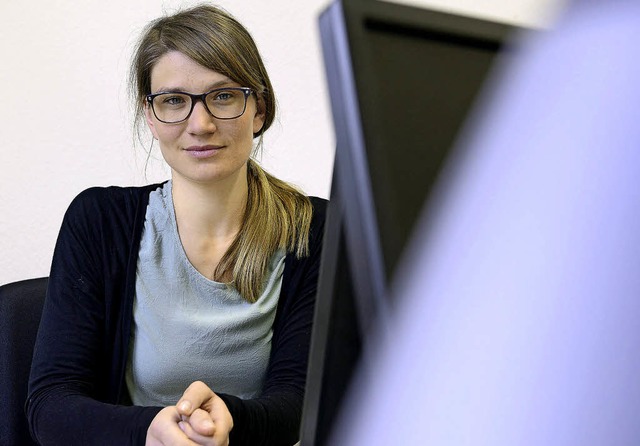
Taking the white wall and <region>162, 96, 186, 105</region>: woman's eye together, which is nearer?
<region>162, 96, 186, 105</region>: woman's eye

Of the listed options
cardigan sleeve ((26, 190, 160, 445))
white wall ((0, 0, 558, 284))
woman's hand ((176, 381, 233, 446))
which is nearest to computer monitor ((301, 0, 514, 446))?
woman's hand ((176, 381, 233, 446))

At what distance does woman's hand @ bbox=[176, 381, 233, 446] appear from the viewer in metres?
0.81

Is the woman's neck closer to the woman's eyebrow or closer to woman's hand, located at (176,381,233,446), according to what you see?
the woman's eyebrow

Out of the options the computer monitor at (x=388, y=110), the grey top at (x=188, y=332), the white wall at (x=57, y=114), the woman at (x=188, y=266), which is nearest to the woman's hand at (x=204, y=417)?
the woman at (x=188, y=266)

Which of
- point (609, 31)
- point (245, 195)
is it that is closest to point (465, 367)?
point (609, 31)

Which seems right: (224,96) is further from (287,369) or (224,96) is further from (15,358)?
(15,358)

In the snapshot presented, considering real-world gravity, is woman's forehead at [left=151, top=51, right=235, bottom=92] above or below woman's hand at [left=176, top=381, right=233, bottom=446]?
above

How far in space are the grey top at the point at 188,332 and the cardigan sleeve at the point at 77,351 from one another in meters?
0.05

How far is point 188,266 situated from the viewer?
1115 millimetres

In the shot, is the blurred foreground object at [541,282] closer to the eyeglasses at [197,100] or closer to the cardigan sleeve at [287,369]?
the cardigan sleeve at [287,369]

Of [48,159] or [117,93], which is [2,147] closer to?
[48,159]

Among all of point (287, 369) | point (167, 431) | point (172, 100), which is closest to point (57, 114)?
point (172, 100)

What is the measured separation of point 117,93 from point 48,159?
0.61 feet

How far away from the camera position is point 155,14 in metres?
1.72
